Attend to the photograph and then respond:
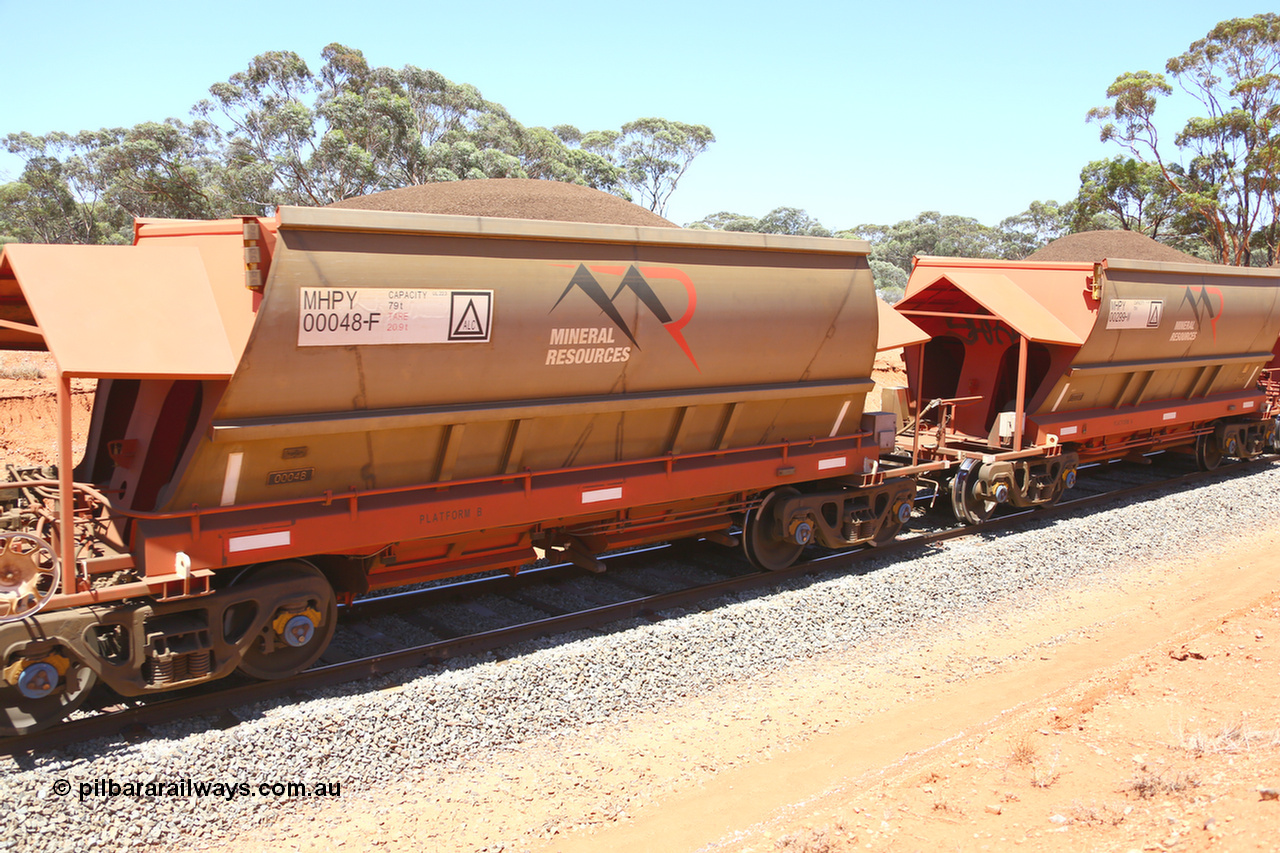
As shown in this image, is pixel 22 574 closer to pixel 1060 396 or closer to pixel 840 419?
pixel 840 419

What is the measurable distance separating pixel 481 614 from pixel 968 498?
24.6 ft

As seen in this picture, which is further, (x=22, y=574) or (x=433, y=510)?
(x=433, y=510)

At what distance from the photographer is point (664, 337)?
8.24 meters

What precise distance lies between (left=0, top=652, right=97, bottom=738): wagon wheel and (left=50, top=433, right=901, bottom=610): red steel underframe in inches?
18.2

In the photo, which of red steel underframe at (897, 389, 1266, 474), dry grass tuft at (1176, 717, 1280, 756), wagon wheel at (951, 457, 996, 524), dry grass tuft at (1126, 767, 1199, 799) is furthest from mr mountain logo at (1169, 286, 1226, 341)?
dry grass tuft at (1126, 767, 1199, 799)

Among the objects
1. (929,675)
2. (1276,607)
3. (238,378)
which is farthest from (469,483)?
(1276,607)

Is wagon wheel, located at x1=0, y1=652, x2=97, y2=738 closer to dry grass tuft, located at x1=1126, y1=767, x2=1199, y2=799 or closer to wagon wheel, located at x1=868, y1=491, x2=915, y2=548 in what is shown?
dry grass tuft, located at x1=1126, y1=767, x2=1199, y2=799

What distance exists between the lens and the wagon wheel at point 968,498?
12.5m

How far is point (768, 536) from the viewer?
10.3 metres

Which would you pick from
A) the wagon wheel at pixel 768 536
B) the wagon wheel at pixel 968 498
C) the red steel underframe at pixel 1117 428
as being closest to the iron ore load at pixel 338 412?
the wagon wheel at pixel 768 536

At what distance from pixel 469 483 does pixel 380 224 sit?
232cm

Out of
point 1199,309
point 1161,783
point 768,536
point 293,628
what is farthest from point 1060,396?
point 293,628

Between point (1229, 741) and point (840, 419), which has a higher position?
point (840, 419)

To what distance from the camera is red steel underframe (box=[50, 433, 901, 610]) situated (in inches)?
246
